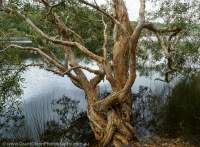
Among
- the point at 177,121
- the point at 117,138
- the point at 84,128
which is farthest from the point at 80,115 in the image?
the point at 117,138

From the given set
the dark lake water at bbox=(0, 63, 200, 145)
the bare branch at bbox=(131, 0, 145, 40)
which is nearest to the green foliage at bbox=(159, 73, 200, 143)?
the dark lake water at bbox=(0, 63, 200, 145)

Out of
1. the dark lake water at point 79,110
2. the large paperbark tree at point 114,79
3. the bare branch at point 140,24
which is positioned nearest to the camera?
the bare branch at point 140,24

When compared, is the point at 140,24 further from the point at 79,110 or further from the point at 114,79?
the point at 79,110

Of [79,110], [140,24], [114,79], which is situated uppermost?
[140,24]

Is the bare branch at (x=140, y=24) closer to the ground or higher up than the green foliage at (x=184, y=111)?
higher up

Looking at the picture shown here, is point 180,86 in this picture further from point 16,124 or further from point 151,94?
point 16,124

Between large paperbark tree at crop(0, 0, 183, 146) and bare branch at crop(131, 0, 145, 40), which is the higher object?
bare branch at crop(131, 0, 145, 40)

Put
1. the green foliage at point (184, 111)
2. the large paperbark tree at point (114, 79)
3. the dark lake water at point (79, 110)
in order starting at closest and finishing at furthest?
the large paperbark tree at point (114, 79), the green foliage at point (184, 111), the dark lake water at point (79, 110)

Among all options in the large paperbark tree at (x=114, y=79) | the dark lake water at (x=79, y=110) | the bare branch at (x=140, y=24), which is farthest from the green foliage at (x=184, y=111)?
the bare branch at (x=140, y=24)

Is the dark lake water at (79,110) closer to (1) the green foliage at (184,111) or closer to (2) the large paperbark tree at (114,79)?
(1) the green foliage at (184,111)

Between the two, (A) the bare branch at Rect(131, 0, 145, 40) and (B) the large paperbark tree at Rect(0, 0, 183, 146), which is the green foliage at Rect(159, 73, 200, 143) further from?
(A) the bare branch at Rect(131, 0, 145, 40)

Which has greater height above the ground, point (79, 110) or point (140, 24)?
point (140, 24)

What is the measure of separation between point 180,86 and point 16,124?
34.1 ft

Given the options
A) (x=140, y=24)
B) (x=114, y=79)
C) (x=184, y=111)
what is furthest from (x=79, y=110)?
(x=140, y=24)
